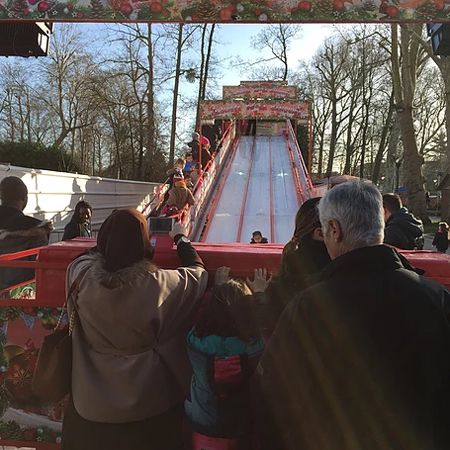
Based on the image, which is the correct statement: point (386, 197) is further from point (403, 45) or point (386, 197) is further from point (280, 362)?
point (403, 45)

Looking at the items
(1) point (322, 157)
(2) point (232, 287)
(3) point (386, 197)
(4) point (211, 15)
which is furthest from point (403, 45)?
(1) point (322, 157)

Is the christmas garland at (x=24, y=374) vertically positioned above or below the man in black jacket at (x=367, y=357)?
below

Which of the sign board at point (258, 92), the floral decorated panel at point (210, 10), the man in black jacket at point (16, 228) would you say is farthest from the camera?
the sign board at point (258, 92)

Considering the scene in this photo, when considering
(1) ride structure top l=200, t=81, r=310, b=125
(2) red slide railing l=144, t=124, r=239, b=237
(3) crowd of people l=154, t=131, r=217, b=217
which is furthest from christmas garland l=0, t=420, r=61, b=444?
(1) ride structure top l=200, t=81, r=310, b=125

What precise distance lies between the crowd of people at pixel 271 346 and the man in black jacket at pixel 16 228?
1950mm

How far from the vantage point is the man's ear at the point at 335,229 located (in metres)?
1.61

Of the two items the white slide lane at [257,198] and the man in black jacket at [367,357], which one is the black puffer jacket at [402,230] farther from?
the white slide lane at [257,198]

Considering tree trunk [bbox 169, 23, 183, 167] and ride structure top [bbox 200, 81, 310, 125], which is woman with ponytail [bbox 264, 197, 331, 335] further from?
tree trunk [bbox 169, 23, 183, 167]

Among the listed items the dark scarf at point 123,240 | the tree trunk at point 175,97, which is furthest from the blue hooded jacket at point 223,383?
the tree trunk at point 175,97

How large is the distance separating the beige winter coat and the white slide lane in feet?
21.9

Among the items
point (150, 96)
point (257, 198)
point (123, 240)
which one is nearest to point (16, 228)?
point (123, 240)

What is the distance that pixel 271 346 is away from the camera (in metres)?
1.58

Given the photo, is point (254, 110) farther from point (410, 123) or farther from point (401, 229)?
point (401, 229)

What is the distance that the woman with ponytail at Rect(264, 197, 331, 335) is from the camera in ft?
6.70
